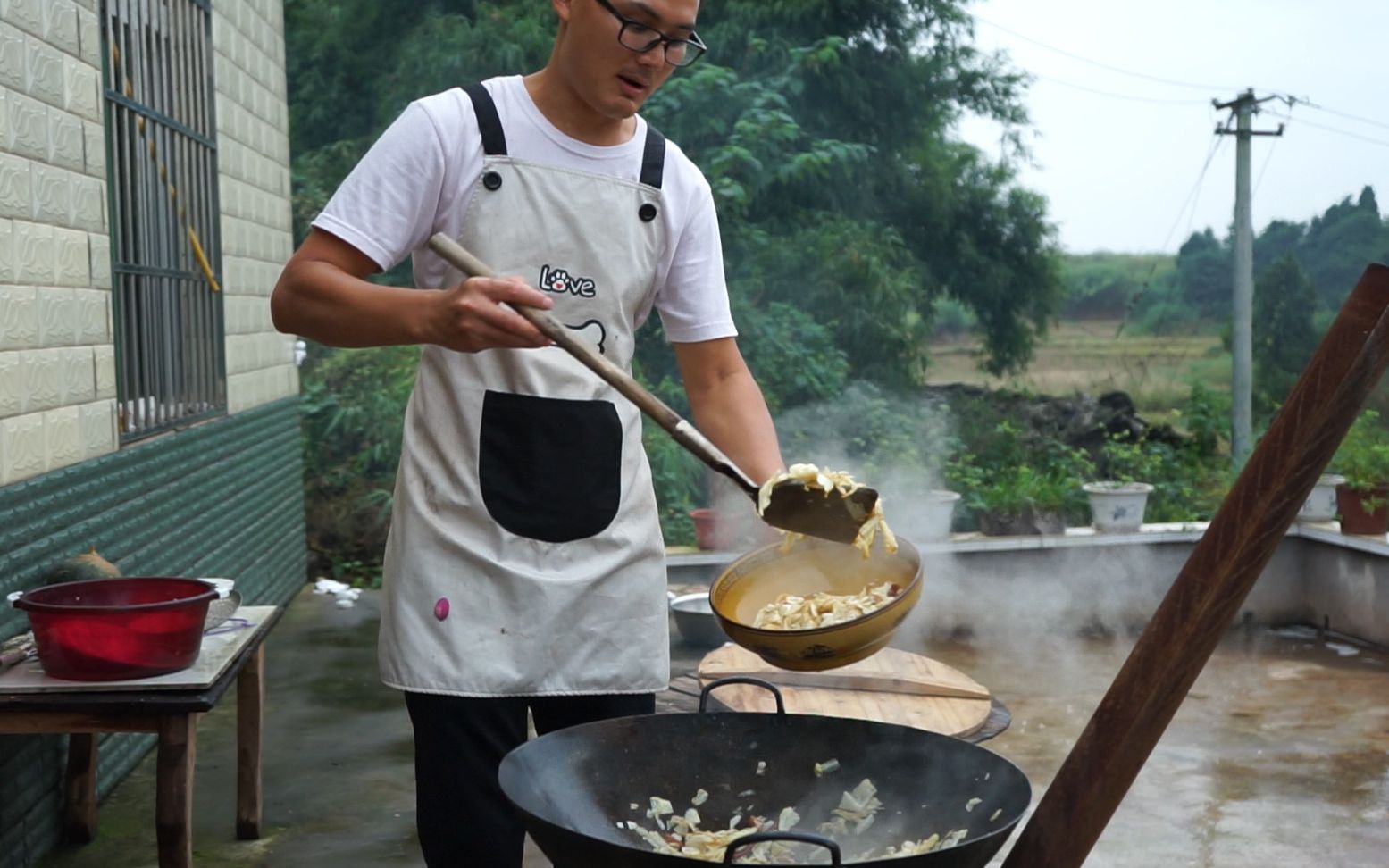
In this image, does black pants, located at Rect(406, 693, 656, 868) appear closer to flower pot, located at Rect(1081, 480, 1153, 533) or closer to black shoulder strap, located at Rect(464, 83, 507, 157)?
black shoulder strap, located at Rect(464, 83, 507, 157)

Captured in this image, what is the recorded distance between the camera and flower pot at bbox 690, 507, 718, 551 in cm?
777

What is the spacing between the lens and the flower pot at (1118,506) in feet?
27.3

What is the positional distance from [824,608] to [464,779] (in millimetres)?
666

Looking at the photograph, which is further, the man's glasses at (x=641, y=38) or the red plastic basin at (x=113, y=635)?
the red plastic basin at (x=113, y=635)

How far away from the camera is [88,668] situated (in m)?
3.26

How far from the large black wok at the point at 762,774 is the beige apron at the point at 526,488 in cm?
20

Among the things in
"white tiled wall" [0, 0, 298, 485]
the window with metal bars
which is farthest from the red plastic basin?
the window with metal bars

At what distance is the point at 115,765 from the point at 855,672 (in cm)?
254

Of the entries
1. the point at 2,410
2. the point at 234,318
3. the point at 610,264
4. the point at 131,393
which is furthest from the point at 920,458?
the point at 610,264

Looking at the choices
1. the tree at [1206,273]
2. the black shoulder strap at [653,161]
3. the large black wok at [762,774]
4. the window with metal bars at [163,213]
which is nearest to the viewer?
the large black wok at [762,774]

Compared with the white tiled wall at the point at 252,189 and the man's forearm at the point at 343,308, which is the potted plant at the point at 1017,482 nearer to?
the white tiled wall at the point at 252,189

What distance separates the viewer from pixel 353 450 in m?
10.6

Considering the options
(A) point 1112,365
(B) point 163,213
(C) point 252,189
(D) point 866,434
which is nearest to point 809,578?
(B) point 163,213

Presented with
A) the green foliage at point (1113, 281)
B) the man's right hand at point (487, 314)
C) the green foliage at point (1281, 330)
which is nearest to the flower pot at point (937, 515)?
the green foliage at point (1281, 330)
